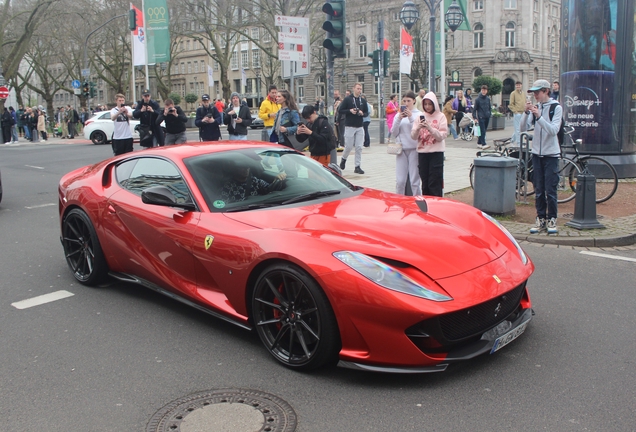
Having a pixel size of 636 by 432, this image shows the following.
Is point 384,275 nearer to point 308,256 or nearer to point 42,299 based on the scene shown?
point 308,256

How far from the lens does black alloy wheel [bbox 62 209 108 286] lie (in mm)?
5676

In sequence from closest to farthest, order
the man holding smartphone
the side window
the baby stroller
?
the side window
the man holding smartphone
the baby stroller

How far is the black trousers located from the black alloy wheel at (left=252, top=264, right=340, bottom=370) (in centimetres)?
541

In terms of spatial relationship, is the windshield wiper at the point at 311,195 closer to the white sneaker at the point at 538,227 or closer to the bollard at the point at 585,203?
Answer: the white sneaker at the point at 538,227

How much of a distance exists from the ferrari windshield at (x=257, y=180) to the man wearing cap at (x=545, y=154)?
325 cm

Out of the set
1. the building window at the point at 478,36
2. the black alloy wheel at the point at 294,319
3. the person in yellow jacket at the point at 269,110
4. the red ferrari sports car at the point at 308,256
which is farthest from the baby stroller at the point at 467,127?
the building window at the point at 478,36

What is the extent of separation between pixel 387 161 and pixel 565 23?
5.55 metres

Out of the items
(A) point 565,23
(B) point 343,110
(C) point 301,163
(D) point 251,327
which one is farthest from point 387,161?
(D) point 251,327

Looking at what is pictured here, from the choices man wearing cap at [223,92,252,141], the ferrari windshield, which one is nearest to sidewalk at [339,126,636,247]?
man wearing cap at [223,92,252,141]

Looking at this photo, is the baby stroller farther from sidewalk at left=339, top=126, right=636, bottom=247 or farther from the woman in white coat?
the woman in white coat

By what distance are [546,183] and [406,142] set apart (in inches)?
98.1

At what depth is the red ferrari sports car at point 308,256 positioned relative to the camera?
3.58m

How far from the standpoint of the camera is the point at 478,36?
75.2 meters

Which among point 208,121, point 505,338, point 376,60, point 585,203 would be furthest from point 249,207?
point 376,60
